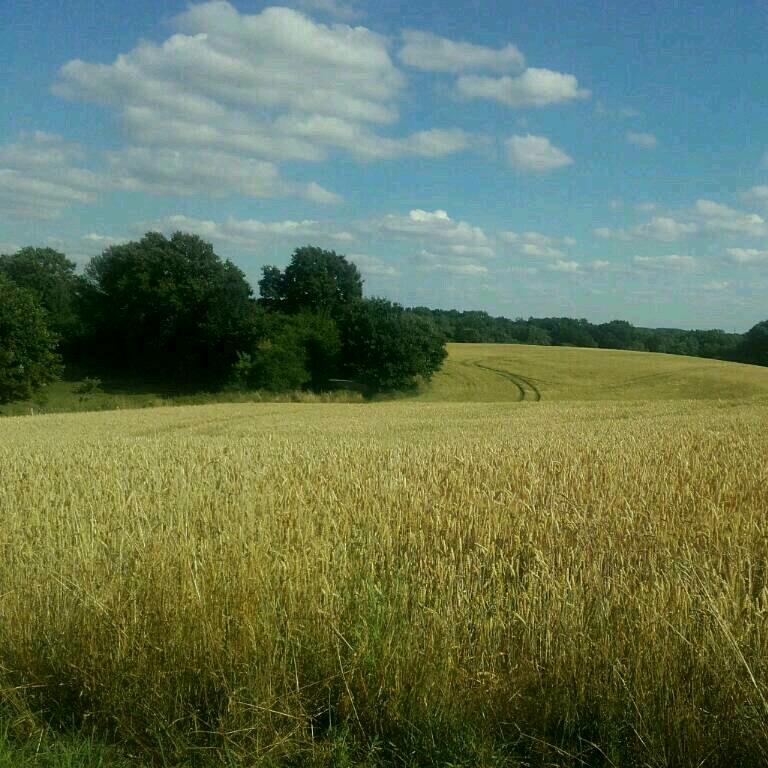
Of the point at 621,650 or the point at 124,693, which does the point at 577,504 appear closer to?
the point at 621,650

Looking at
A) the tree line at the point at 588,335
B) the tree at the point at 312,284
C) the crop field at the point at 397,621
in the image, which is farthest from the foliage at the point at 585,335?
the crop field at the point at 397,621

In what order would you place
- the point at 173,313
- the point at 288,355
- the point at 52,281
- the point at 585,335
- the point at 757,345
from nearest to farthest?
the point at 288,355 → the point at 173,313 → the point at 52,281 → the point at 757,345 → the point at 585,335

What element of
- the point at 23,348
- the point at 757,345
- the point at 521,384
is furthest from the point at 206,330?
the point at 757,345

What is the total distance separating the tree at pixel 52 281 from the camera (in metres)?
64.6

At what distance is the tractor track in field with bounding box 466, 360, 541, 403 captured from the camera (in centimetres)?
4589

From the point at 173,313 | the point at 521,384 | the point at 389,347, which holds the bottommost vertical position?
the point at 521,384

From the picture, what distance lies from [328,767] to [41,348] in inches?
2100

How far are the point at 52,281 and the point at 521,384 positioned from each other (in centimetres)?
5084

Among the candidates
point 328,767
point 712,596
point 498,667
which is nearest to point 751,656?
point 712,596

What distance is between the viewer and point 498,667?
3521mm

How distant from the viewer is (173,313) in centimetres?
5769

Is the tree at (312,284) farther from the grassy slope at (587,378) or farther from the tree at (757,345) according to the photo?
the tree at (757,345)

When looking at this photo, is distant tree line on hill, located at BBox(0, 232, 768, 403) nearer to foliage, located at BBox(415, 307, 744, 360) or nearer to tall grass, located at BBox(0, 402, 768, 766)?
foliage, located at BBox(415, 307, 744, 360)

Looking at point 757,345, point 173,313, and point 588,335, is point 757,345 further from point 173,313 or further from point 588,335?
point 173,313
